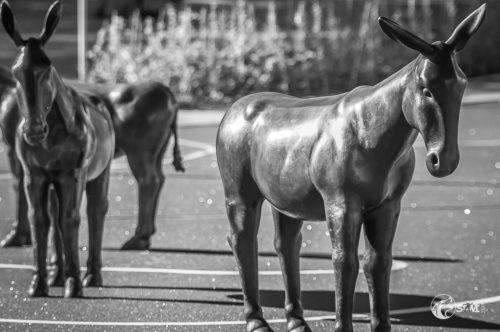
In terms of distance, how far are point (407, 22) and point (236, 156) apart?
1911cm

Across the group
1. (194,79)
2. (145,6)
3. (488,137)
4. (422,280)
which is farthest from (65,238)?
(145,6)

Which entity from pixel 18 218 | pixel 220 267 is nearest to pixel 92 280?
pixel 220 267

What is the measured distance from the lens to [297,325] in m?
7.34

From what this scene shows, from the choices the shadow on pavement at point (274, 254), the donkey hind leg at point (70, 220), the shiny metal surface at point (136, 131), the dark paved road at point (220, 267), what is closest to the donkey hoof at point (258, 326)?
the dark paved road at point (220, 267)

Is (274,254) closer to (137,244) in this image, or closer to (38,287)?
(137,244)

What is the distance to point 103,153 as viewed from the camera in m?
9.01

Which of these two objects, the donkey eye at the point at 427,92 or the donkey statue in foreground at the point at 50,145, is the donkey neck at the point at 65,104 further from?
the donkey eye at the point at 427,92

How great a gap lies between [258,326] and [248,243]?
546 millimetres

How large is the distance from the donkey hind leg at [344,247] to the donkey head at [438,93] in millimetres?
557

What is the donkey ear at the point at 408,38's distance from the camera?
6051 millimetres

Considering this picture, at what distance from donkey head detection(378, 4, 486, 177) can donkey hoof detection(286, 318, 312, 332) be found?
5.48 ft

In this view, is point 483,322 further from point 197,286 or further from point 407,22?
point 407,22

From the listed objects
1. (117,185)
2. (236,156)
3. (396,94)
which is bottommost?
(117,185)

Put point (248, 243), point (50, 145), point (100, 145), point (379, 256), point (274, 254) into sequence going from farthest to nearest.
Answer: point (274, 254), point (100, 145), point (50, 145), point (248, 243), point (379, 256)
